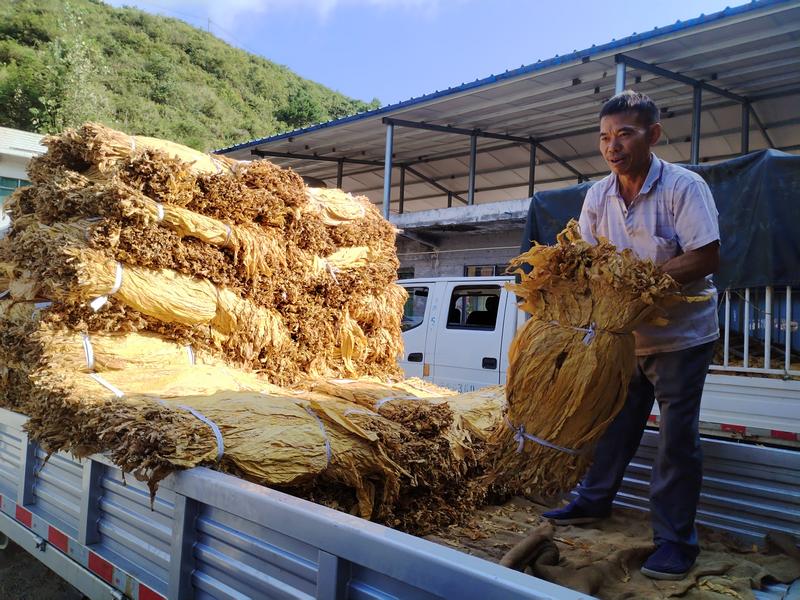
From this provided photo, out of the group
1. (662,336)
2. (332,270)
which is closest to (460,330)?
(332,270)

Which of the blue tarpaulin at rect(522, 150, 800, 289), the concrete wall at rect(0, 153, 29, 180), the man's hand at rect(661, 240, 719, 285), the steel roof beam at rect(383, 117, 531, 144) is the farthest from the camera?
the concrete wall at rect(0, 153, 29, 180)

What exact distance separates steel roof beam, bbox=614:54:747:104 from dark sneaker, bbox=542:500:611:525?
7.90 m

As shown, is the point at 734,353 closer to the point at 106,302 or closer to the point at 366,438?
the point at 366,438

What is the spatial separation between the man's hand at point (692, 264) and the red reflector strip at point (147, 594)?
200 cm

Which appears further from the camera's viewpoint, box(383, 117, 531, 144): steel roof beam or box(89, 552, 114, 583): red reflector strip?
box(383, 117, 531, 144): steel roof beam

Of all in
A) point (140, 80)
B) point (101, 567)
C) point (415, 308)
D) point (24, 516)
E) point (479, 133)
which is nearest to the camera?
point (101, 567)

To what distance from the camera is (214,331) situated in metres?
3.37

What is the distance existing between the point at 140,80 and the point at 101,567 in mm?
57320

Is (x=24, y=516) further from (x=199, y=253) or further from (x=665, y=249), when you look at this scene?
(x=665, y=249)

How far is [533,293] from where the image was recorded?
7.64 feet

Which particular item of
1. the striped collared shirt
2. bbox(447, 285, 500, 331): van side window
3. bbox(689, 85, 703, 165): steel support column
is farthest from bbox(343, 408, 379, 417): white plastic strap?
bbox(689, 85, 703, 165): steel support column

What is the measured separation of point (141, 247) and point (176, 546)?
1617mm

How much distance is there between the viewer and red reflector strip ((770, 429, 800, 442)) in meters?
4.41

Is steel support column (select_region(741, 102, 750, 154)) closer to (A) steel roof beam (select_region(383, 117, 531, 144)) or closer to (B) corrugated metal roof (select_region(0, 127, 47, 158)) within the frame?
(A) steel roof beam (select_region(383, 117, 531, 144))
